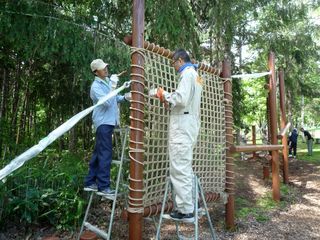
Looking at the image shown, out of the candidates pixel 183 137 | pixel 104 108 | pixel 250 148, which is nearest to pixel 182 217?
pixel 183 137

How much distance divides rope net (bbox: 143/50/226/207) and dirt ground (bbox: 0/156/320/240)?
2.04 feet

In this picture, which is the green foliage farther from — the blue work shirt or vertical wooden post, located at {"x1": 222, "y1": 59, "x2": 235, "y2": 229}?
vertical wooden post, located at {"x1": 222, "y1": 59, "x2": 235, "y2": 229}

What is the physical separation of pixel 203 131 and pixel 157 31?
2.00 metres

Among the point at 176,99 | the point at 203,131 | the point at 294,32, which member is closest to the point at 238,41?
the point at 294,32

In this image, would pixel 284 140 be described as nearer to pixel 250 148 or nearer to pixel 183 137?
pixel 250 148

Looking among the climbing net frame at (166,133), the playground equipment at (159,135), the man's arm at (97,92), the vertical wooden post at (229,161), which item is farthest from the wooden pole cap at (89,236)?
the vertical wooden post at (229,161)

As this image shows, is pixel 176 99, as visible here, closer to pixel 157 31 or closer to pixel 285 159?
pixel 157 31

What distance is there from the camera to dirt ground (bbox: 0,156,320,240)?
13.7ft

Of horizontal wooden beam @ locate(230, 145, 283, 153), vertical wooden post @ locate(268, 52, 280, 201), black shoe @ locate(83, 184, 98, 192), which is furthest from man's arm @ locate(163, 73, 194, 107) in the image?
vertical wooden post @ locate(268, 52, 280, 201)

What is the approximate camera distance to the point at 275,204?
6156mm

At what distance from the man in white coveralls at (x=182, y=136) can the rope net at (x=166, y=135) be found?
39cm

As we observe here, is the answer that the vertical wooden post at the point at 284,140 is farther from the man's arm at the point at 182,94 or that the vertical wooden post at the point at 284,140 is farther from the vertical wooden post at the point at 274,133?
the man's arm at the point at 182,94

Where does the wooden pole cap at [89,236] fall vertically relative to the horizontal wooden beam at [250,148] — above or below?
below

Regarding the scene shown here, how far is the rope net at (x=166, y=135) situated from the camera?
3.54 m
